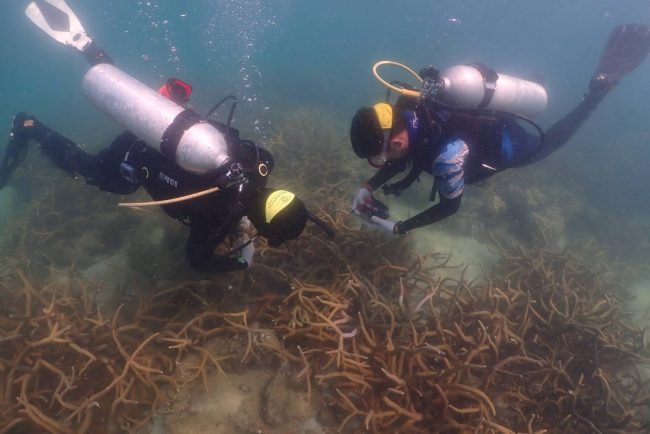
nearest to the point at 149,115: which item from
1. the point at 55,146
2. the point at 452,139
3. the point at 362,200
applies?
the point at 362,200

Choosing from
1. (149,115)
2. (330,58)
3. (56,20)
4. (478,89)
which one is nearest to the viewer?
(149,115)

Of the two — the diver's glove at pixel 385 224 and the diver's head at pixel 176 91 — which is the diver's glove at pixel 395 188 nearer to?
the diver's glove at pixel 385 224

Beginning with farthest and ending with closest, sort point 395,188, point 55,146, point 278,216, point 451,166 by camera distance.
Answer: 1. point 55,146
2. point 395,188
3. point 451,166
4. point 278,216

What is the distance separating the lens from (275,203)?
311cm

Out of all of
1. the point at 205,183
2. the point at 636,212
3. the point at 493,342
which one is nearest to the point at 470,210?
the point at 493,342

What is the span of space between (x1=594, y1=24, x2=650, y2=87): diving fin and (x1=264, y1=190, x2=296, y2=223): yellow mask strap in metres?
9.78

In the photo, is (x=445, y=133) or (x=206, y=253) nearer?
(x=206, y=253)

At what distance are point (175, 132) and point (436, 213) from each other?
3.11m

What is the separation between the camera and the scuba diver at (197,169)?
3.18 meters

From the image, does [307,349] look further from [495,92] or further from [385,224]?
[495,92]

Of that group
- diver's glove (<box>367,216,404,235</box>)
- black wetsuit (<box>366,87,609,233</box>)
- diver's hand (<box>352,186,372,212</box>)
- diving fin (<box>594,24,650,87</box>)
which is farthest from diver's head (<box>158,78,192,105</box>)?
diving fin (<box>594,24,650,87</box>)

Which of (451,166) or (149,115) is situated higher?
(149,115)

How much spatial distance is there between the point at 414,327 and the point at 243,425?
6.35 feet

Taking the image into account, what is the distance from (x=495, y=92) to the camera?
16.0 feet
